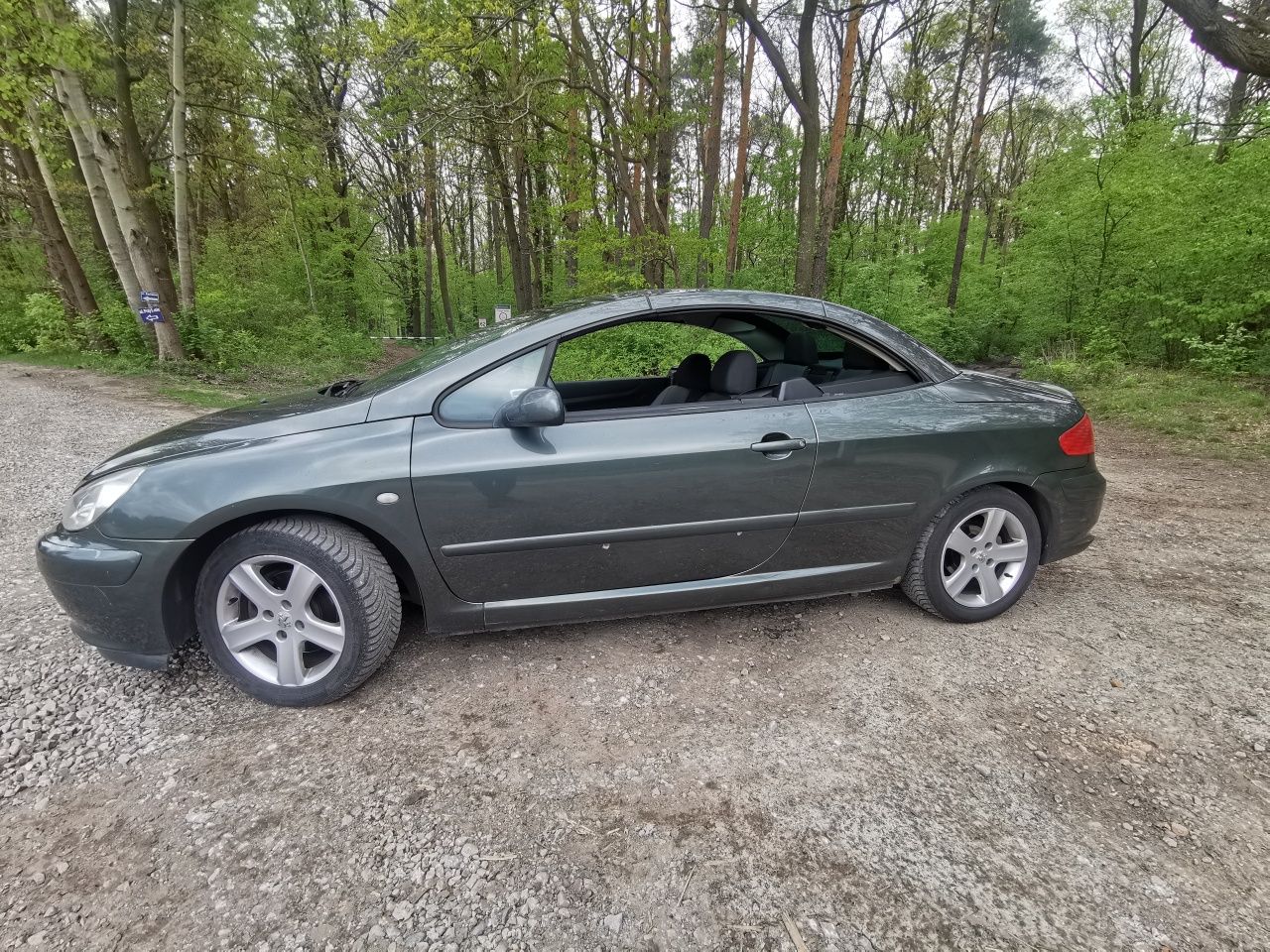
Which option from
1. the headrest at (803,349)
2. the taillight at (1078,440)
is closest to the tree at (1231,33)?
the taillight at (1078,440)

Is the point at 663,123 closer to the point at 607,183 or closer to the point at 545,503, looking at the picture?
the point at 607,183

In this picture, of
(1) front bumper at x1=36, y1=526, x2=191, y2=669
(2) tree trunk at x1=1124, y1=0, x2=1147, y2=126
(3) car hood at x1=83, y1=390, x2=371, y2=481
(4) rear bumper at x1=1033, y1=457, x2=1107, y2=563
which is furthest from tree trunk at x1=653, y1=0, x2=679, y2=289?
(2) tree trunk at x1=1124, y1=0, x2=1147, y2=126

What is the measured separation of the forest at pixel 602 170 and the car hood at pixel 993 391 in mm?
5792

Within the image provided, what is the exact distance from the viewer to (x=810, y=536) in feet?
8.19

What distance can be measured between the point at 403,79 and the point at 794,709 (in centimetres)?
1113

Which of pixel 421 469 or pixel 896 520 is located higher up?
pixel 421 469

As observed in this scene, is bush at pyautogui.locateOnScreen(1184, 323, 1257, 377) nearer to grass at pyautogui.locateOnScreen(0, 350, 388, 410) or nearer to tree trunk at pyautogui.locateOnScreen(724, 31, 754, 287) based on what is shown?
tree trunk at pyautogui.locateOnScreen(724, 31, 754, 287)

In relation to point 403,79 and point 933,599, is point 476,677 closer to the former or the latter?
point 933,599

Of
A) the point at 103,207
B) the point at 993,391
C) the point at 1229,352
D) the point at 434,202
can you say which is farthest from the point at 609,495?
the point at 434,202

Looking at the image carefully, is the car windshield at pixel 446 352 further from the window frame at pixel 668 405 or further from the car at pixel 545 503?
the window frame at pixel 668 405

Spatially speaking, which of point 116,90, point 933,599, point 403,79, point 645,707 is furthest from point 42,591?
point 116,90

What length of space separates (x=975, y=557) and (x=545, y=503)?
2.03 meters

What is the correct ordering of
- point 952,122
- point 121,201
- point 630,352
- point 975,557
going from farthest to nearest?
point 952,122 → point 121,201 → point 630,352 → point 975,557

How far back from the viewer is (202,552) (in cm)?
215
